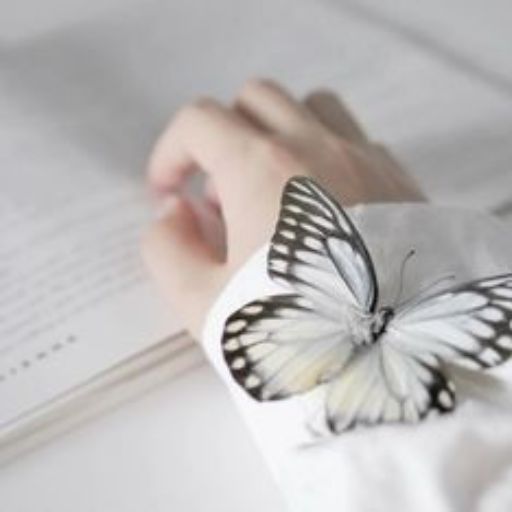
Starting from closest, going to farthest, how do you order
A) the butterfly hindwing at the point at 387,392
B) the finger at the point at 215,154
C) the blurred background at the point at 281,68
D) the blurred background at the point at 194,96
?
1. the butterfly hindwing at the point at 387,392
2. the blurred background at the point at 194,96
3. the finger at the point at 215,154
4. the blurred background at the point at 281,68

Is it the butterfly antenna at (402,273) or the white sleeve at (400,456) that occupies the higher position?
the butterfly antenna at (402,273)

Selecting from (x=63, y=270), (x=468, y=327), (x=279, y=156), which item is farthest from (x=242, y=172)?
(x=468, y=327)

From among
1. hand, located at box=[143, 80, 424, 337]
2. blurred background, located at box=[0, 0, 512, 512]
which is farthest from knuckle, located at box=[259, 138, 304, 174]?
blurred background, located at box=[0, 0, 512, 512]

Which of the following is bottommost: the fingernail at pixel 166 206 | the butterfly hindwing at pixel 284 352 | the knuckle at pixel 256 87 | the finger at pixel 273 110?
the butterfly hindwing at pixel 284 352

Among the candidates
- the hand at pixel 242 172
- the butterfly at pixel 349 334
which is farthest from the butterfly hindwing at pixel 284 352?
the hand at pixel 242 172

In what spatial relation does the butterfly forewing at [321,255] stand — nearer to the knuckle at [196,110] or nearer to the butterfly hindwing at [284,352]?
the butterfly hindwing at [284,352]

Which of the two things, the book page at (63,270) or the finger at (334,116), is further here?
the finger at (334,116)

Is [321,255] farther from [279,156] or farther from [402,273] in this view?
[279,156]

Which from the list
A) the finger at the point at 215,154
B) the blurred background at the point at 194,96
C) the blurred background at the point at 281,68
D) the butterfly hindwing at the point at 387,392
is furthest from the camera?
the blurred background at the point at 281,68

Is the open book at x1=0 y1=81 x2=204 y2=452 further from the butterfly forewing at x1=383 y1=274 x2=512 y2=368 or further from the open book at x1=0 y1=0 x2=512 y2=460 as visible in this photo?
the butterfly forewing at x1=383 y1=274 x2=512 y2=368
